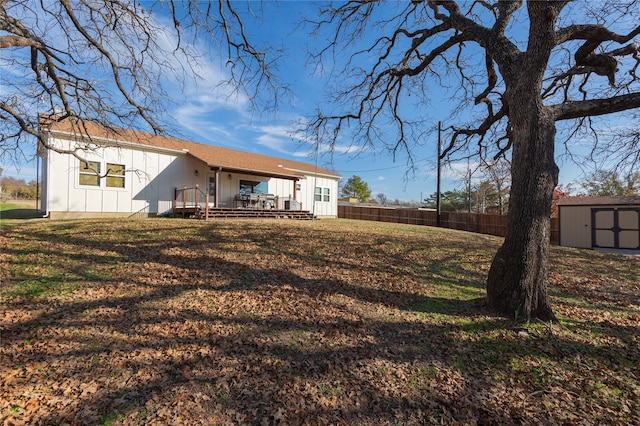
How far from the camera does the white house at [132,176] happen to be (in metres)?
11.6

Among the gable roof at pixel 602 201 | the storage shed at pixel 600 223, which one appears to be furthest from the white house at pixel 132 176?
the gable roof at pixel 602 201

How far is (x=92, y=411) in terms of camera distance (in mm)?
2344

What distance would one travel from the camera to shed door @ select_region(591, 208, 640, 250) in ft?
49.6

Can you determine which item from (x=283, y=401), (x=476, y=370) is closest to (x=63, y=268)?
(x=283, y=401)

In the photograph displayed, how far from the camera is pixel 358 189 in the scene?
52.2 meters

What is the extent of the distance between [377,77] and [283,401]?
25.8ft

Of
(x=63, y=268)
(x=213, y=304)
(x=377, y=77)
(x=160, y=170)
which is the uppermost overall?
(x=377, y=77)

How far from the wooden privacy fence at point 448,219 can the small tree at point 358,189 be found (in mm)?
24626

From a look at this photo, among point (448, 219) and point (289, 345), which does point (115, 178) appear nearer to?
point (289, 345)

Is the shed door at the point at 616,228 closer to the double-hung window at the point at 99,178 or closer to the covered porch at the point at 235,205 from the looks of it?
the covered porch at the point at 235,205

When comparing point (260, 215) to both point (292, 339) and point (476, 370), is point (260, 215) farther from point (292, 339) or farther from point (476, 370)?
point (476, 370)

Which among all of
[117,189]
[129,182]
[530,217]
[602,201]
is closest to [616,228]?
[602,201]

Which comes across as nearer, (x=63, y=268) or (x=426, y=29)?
(x=63, y=268)

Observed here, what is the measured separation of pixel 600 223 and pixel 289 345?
20.3 metres
